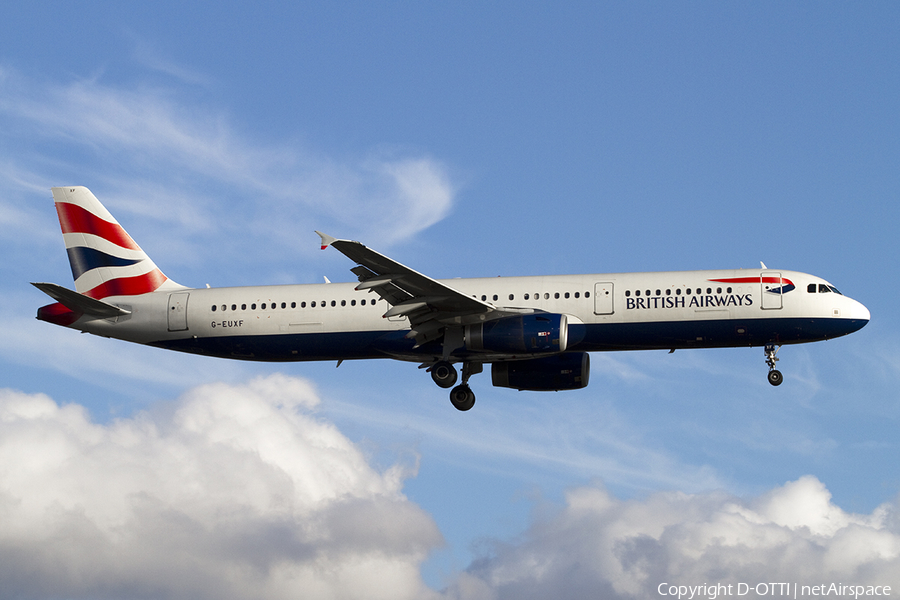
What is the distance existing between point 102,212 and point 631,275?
23303 mm

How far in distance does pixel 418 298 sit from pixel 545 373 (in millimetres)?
7176

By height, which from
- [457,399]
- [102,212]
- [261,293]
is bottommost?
[457,399]

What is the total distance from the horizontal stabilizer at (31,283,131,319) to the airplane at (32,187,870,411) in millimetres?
59

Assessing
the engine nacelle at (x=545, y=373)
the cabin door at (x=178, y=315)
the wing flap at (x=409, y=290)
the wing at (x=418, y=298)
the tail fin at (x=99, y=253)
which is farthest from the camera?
the tail fin at (x=99, y=253)

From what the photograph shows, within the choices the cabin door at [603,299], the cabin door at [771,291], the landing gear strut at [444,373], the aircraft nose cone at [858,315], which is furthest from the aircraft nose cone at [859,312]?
the landing gear strut at [444,373]

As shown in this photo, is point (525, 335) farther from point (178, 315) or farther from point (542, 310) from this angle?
point (178, 315)

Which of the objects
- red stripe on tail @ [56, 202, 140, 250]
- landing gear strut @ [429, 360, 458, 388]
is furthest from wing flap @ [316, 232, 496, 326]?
red stripe on tail @ [56, 202, 140, 250]

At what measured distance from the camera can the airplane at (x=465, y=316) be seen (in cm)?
3769

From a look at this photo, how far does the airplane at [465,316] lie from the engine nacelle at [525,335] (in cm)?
5

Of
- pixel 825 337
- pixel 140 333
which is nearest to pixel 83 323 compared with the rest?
pixel 140 333

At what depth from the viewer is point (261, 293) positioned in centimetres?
4247

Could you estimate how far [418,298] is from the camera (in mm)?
37656

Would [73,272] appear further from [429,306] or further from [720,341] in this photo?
[720,341]

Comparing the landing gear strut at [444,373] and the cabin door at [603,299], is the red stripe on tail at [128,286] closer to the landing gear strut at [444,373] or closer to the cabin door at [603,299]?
the landing gear strut at [444,373]
